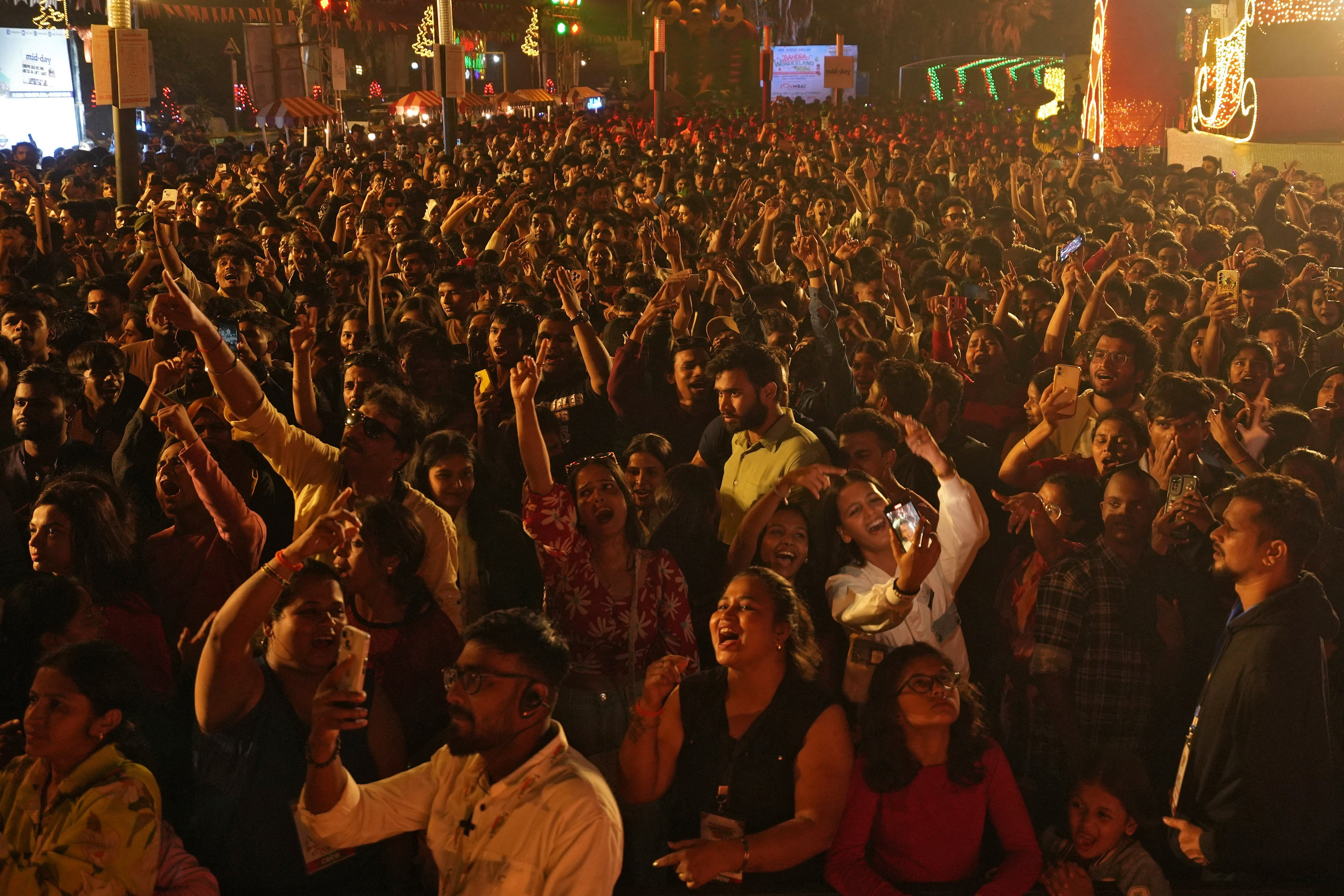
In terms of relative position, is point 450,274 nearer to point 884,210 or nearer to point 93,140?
point 884,210

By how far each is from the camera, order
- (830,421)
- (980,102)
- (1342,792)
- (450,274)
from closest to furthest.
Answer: (1342,792) < (830,421) < (450,274) < (980,102)

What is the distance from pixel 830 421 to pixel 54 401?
340 centimetres

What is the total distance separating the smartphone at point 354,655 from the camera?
277 cm

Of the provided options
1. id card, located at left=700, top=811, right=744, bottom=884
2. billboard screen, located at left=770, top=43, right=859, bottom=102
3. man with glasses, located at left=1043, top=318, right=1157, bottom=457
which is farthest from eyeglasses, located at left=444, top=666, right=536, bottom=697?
billboard screen, located at left=770, top=43, right=859, bottom=102

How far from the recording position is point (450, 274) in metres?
7.90

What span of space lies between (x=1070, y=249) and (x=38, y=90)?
2778cm

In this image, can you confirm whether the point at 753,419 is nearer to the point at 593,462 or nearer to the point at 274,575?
the point at 593,462

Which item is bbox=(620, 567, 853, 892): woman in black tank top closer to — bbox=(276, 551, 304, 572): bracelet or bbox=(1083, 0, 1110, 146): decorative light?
bbox=(276, 551, 304, 572): bracelet

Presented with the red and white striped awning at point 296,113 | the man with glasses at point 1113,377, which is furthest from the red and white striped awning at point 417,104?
the man with glasses at point 1113,377

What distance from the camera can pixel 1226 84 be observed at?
2081 cm

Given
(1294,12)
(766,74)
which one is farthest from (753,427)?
(766,74)

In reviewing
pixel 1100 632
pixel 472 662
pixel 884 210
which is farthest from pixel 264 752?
pixel 884 210

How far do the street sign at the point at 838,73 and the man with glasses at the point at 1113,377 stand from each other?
85.2 ft

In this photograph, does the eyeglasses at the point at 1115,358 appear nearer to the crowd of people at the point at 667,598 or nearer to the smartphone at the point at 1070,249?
the crowd of people at the point at 667,598
